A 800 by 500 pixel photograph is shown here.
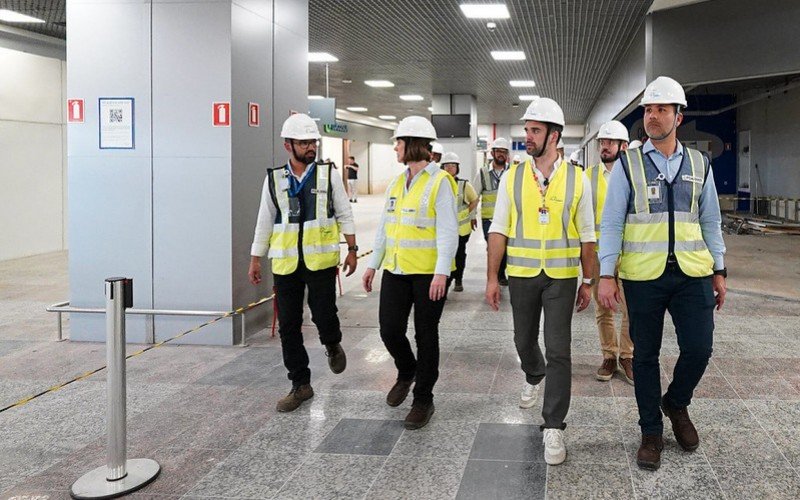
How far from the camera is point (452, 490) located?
3.43 m

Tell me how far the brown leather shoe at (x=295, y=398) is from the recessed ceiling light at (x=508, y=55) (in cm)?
1094

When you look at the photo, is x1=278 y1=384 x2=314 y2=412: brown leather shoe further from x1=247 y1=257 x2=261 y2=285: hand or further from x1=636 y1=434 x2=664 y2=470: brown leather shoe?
x1=636 y1=434 x2=664 y2=470: brown leather shoe

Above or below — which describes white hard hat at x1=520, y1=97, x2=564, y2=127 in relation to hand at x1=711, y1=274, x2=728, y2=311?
above

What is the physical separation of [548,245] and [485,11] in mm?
7883

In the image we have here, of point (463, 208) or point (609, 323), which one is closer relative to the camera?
point (609, 323)

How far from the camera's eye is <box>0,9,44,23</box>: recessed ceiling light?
11.0 metres

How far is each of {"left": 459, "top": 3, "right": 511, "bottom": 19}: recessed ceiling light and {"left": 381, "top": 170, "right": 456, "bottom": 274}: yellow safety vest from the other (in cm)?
692

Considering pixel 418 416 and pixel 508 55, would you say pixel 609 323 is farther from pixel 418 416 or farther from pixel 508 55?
pixel 508 55

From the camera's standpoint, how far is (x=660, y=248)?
3.59 meters

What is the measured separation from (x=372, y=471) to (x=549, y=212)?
62.0 inches

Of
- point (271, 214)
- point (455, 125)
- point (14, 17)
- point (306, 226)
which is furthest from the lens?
point (455, 125)

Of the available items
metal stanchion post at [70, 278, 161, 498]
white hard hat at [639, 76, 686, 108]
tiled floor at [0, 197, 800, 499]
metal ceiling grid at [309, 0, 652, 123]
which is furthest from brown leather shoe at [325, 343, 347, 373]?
metal ceiling grid at [309, 0, 652, 123]

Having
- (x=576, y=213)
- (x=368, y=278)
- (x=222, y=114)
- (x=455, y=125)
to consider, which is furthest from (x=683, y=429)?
(x=455, y=125)

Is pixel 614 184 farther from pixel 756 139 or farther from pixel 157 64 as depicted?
pixel 756 139
